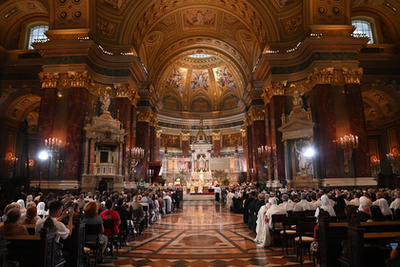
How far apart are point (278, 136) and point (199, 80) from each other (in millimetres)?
22336

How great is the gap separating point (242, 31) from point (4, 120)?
20268 millimetres

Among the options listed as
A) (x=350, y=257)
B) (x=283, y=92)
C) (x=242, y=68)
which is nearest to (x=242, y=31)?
(x=242, y=68)

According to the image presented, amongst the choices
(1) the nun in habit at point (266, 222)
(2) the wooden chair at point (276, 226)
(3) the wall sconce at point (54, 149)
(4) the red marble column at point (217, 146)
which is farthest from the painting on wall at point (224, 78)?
(2) the wooden chair at point (276, 226)

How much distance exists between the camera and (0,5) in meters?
18.4

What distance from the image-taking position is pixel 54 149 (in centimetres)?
1471

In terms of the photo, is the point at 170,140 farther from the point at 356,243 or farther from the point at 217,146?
the point at 356,243

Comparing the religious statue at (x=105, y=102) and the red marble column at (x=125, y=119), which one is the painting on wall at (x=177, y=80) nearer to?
the red marble column at (x=125, y=119)

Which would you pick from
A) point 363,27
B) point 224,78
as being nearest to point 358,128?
point 363,27

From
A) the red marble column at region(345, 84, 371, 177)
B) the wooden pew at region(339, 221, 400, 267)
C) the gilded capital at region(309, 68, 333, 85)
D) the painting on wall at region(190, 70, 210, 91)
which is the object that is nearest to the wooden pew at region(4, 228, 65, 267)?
the wooden pew at region(339, 221, 400, 267)

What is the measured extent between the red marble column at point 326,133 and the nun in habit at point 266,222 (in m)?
8.32

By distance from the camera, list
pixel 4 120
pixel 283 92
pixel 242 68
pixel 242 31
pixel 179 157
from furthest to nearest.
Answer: pixel 179 157 → pixel 242 68 → pixel 242 31 → pixel 4 120 → pixel 283 92

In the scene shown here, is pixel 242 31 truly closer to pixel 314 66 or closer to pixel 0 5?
pixel 314 66

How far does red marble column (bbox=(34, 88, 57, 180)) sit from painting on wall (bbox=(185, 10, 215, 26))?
14441 millimetres

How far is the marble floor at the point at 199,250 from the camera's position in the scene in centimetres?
625
